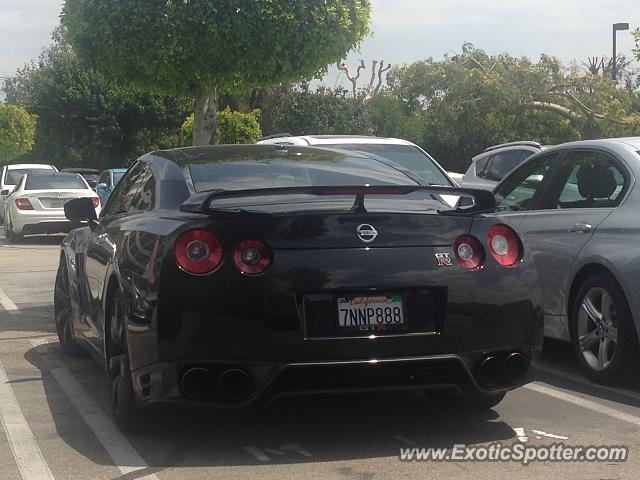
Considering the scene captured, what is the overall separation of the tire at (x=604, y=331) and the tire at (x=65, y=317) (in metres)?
3.54

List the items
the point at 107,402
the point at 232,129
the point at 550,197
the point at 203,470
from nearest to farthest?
the point at 203,470
the point at 107,402
the point at 550,197
the point at 232,129

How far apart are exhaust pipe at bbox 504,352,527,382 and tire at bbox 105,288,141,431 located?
1.85 m

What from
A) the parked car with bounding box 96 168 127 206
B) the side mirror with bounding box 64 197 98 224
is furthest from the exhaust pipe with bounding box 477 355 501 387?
the parked car with bounding box 96 168 127 206

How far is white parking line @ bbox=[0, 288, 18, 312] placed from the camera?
11180 mm

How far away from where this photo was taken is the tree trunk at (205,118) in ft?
46.4

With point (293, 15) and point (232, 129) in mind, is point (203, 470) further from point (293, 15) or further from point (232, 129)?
point (232, 129)

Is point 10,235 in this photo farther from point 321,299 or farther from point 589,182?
point 321,299

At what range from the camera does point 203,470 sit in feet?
16.7

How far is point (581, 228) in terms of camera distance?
→ 287 inches

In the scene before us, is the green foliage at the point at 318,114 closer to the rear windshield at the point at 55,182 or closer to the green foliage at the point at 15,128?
the green foliage at the point at 15,128

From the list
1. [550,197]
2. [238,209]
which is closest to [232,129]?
[550,197]

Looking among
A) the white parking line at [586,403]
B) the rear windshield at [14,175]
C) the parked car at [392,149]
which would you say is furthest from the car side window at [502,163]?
the rear windshield at [14,175]

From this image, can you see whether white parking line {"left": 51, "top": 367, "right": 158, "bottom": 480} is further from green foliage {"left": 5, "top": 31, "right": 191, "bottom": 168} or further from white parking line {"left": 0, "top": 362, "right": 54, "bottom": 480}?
green foliage {"left": 5, "top": 31, "right": 191, "bottom": 168}

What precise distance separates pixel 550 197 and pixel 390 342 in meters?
3.20
